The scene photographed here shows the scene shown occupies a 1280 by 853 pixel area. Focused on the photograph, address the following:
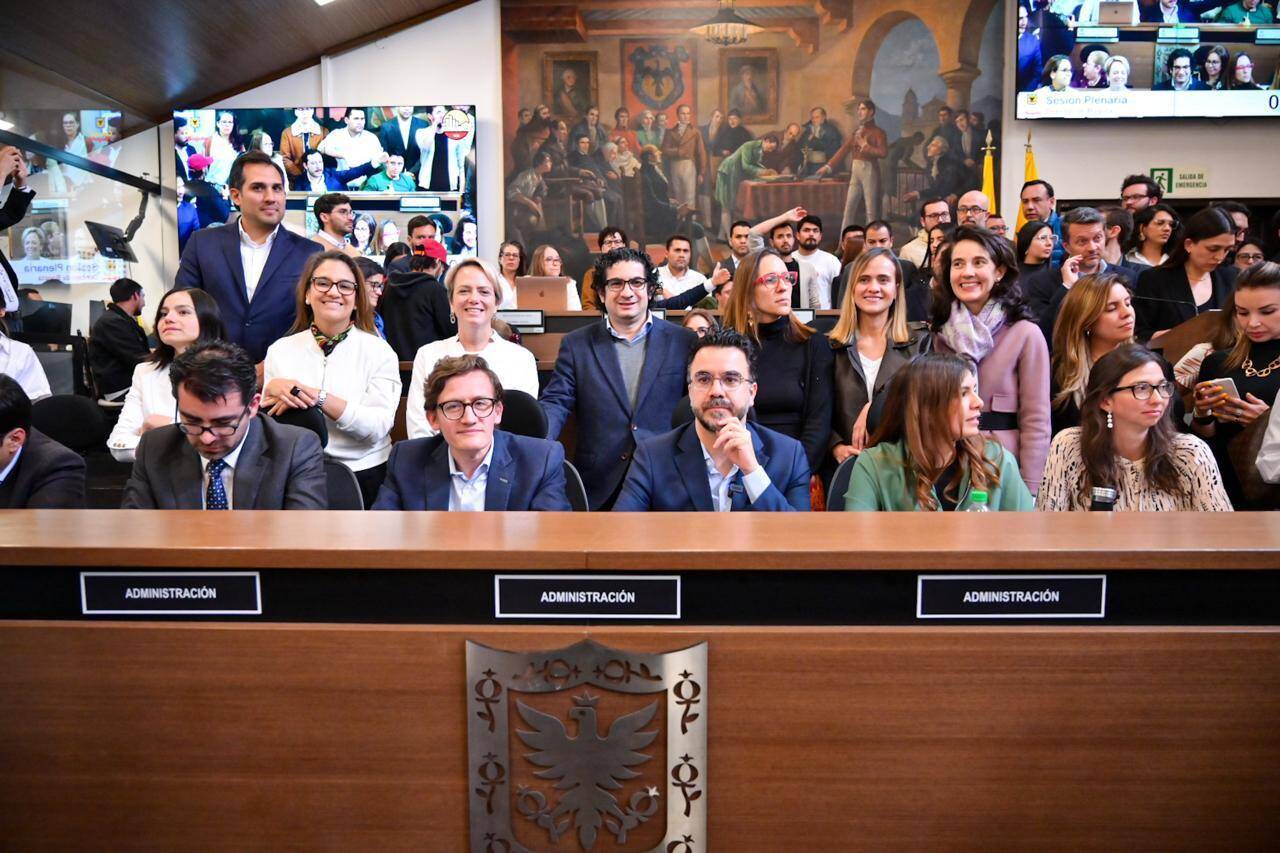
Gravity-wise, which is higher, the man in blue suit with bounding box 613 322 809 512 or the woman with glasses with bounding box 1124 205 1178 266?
the woman with glasses with bounding box 1124 205 1178 266

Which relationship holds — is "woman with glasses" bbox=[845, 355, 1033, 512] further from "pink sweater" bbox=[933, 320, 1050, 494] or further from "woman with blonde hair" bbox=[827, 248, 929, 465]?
"woman with blonde hair" bbox=[827, 248, 929, 465]

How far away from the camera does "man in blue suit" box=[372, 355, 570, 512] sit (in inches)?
→ 93.0

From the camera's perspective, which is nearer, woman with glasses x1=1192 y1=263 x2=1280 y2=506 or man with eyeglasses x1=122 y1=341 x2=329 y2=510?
man with eyeglasses x1=122 y1=341 x2=329 y2=510

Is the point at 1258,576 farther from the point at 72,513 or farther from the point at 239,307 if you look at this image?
the point at 239,307

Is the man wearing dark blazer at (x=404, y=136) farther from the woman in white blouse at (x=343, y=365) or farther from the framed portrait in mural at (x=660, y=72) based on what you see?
the woman in white blouse at (x=343, y=365)

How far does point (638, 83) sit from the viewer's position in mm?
9531

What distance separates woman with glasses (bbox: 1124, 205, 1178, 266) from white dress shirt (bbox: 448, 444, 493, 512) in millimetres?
3893

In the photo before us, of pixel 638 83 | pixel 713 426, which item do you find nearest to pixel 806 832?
pixel 713 426

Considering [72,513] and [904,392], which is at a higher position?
[904,392]

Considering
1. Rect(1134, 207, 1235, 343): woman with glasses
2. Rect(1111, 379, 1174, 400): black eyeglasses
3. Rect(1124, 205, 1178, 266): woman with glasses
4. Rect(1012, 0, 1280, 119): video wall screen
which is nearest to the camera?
Rect(1111, 379, 1174, 400): black eyeglasses

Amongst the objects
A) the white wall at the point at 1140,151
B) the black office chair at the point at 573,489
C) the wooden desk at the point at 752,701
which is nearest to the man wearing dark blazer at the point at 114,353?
the black office chair at the point at 573,489

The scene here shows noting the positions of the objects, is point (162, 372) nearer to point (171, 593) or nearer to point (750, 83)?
point (171, 593)

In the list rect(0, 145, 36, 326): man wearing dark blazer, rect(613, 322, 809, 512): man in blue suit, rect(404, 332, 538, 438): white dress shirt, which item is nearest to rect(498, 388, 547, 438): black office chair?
rect(404, 332, 538, 438): white dress shirt

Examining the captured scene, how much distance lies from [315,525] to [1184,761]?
4.04 ft
